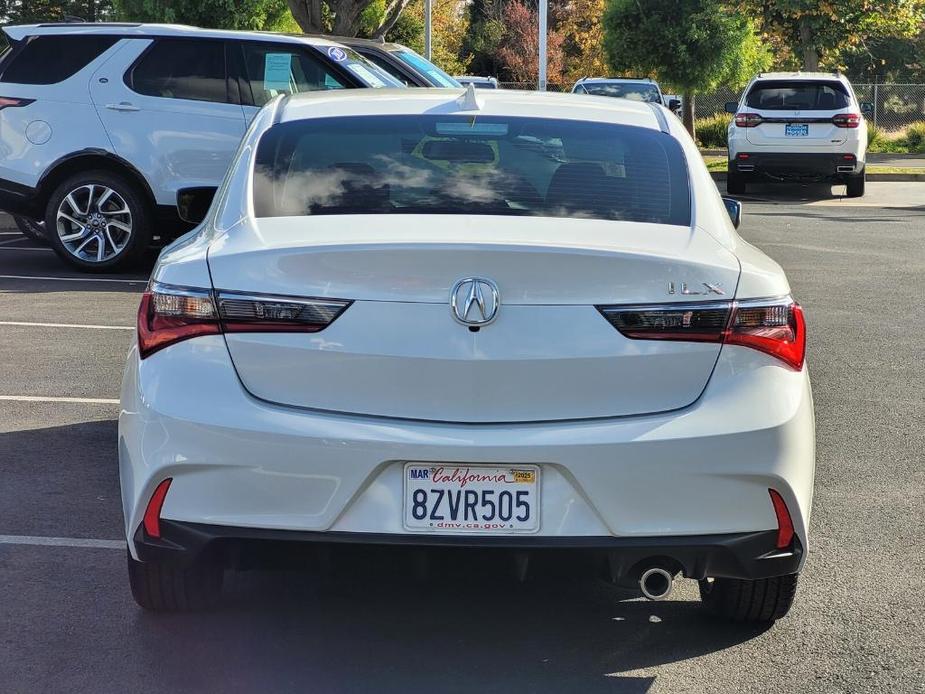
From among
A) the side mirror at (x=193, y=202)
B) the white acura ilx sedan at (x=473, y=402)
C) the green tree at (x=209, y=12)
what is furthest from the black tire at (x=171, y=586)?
the green tree at (x=209, y=12)

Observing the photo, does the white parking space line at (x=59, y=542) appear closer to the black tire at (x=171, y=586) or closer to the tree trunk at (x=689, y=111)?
the black tire at (x=171, y=586)

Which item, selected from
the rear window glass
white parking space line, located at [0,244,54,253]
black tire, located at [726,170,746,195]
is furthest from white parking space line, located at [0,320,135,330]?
black tire, located at [726,170,746,195]

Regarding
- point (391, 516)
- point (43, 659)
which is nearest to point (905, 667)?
point (391, 516)

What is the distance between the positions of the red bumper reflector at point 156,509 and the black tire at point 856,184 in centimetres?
1940

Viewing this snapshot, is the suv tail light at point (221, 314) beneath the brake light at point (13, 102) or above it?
above

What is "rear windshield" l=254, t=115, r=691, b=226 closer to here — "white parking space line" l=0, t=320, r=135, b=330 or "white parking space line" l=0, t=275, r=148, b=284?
"white parking space line" l=0, t=320, r=135, b=330

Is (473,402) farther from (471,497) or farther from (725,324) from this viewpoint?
(725,324)

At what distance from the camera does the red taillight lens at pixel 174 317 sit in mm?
3664

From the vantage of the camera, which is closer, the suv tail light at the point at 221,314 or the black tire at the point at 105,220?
the suv tail light at the point at 221,314

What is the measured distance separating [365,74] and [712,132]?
91.9ft

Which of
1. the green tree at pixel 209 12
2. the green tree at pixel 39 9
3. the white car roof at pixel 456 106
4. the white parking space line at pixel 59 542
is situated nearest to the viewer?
the white car roof at pixel 456 106

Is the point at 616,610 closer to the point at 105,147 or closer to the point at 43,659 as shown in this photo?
the point at 43,659

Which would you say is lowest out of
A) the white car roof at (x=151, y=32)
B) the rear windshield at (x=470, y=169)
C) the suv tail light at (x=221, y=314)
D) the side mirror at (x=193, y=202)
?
the white car roof at (x=151, y=32)

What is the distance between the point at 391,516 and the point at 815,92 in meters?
19.3
